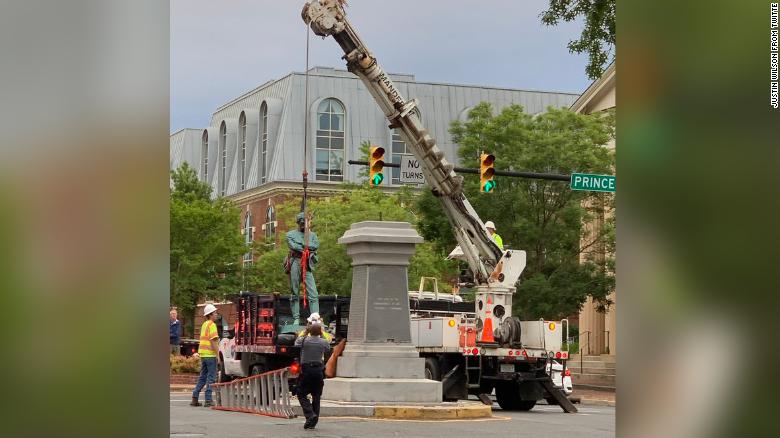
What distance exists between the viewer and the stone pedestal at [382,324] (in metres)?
21.1

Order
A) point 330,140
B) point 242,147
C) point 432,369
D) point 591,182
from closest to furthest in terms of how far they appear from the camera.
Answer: point 591,182
point 432,369
point 330,140
point 242,147

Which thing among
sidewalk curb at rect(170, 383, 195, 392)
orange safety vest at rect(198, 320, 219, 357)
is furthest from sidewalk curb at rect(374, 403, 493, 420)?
sidewalk curb at rect(170, 383, 195, 392)

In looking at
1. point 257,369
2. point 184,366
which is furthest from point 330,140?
point 257,369

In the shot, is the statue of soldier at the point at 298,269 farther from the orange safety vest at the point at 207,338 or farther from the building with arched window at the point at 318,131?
the building with arched window at the point at 318,131

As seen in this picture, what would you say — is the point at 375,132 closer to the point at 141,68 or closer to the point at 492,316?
the point at 492,316

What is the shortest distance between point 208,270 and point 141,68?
60.5 meters

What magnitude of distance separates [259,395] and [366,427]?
430 cm

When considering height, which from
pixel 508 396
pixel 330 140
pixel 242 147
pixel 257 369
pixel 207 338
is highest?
pixel 242 147

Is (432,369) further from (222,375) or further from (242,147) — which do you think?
(242,147)

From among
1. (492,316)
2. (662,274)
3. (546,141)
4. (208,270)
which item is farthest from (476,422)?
(208,270)

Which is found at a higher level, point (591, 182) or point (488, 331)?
point (591, 182)

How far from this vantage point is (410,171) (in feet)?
90.8

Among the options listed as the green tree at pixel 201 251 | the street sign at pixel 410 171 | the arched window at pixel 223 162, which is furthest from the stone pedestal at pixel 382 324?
the arched window at pixel 223 162

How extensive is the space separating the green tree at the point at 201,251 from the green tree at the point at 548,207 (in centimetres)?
1989
